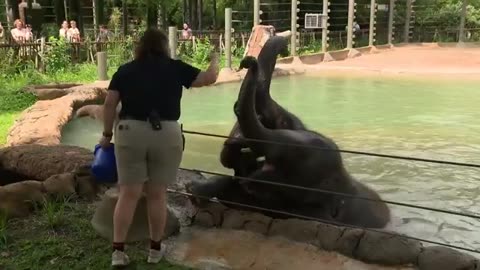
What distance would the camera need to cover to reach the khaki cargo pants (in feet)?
11.9

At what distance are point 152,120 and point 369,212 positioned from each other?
250 centimetres

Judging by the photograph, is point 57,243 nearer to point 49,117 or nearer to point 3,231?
point 3,231

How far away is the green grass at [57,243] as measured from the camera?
12.5 feet

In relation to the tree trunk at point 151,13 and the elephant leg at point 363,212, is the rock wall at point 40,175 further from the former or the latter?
the tree trunk at point 151,13

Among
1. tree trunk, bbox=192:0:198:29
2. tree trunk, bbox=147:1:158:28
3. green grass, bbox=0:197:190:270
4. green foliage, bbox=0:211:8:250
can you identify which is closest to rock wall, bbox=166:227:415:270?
green grass, bbox=0:197:190:270

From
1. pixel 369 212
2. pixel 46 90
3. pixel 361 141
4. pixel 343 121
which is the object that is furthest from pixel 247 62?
pixel 46 90

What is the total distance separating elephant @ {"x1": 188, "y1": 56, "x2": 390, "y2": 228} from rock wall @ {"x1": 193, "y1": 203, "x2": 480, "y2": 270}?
217 millimetres

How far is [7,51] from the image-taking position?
14.8 metres

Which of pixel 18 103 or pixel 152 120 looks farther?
pixel 18 103

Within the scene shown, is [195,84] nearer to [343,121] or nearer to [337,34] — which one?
[343,121]

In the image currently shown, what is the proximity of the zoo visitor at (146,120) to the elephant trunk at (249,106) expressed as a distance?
79cm

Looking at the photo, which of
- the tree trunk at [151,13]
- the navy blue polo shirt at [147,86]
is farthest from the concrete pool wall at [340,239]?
the tree trunk at [151,13]

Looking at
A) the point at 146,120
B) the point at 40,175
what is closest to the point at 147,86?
the point at 146,120

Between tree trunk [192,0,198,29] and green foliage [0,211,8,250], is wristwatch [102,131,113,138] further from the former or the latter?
tree trunk [192,0,198,29]
